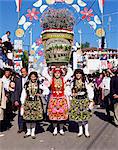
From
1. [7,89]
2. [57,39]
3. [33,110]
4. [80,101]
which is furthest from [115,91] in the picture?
[7,89]

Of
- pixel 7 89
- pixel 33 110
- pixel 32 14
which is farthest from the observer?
pixel 32 14

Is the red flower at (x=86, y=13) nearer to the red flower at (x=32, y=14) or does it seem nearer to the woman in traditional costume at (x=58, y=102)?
the red flower at (x=32, y=14)

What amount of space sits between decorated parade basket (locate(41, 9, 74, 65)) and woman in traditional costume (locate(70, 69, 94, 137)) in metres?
2.20

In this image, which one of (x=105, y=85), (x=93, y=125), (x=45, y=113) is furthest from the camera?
(x=105, y=85)

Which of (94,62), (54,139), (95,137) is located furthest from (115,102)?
(94,62)

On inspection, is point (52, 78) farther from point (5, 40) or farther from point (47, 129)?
point (5, 40)

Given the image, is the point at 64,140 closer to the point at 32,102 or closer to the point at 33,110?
the point at 33,110

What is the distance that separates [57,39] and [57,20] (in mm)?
765

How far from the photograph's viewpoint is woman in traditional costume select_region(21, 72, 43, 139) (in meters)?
7.60

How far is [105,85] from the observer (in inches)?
494

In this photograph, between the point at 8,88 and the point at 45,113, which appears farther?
the point at 8,88

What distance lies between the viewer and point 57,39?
977 cm

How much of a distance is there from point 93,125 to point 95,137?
1865mm

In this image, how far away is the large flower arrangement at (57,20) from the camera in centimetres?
1009
